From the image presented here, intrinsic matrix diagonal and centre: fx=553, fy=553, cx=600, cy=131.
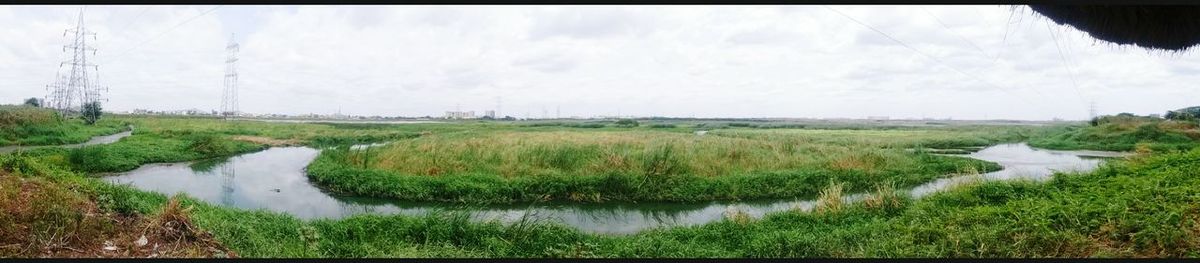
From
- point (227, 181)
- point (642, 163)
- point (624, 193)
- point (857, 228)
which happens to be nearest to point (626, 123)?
point (642, 163)

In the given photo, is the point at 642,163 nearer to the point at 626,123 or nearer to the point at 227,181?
the point at 626,123

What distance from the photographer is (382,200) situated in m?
5.65

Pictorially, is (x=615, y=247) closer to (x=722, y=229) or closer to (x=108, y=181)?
(x=722, y=229)

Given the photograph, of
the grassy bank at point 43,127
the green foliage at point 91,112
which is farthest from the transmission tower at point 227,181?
the green foliage at point 91,112

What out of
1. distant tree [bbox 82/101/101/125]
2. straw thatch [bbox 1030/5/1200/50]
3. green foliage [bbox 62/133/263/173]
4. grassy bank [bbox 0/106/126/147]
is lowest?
Answer: green foliage [bbox 62/133/263/173]

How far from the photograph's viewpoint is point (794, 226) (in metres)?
4.83

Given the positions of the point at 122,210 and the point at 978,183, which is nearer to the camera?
the point at 122,210

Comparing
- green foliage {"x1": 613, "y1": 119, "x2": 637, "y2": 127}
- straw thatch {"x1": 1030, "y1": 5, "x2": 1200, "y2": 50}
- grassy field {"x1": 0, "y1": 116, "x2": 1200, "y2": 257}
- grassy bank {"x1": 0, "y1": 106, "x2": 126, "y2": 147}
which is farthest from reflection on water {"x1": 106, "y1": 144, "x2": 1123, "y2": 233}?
straw thatch {"x1": 1030, "y1": 5, "x2": 1200, "y2": 50}

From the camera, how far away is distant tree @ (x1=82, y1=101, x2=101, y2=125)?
3.91 meters

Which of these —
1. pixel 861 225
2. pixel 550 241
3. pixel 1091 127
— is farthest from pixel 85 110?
pixel 1091 127

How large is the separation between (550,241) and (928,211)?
10.0ft

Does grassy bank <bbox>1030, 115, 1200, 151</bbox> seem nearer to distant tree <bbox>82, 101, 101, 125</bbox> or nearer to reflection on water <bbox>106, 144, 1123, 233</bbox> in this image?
reflection on water <bbox>106, 144, 1123, 233</bbox>

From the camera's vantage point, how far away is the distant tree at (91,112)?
3.91m

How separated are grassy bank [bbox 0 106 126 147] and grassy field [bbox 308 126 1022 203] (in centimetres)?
197
